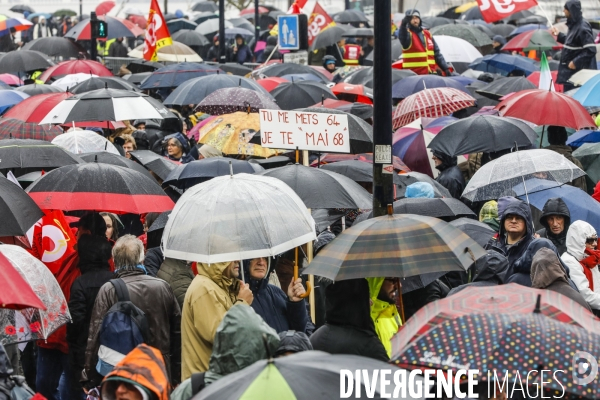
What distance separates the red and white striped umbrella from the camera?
13.5 meters

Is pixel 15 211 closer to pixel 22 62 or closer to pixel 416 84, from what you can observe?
pixel 416 84

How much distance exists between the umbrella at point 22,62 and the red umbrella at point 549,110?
10174 millimetres

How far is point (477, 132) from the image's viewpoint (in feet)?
37.4

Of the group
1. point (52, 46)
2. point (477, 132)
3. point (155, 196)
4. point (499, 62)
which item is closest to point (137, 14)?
point (52, 46)

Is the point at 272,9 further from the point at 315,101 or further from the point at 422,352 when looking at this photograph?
the point at 422,352

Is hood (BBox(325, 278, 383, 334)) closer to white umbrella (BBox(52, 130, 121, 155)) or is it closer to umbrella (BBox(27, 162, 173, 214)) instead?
umbrella (BBox(27, 162, 173, 214))

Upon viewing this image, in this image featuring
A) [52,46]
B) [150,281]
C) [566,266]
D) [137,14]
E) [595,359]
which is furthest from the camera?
[137,14]

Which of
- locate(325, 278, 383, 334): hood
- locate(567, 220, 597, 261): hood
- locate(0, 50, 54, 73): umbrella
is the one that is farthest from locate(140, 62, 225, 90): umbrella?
locate(325, 278, 383, 334): hood

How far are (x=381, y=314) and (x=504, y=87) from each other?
9086 mm

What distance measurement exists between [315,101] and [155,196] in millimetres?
6730

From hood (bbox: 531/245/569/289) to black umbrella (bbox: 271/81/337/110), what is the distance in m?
7.85

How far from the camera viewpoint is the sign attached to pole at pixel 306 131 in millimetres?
8180

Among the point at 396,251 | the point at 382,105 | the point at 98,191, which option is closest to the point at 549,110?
the point at 382,105

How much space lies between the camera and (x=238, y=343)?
5113 mm
